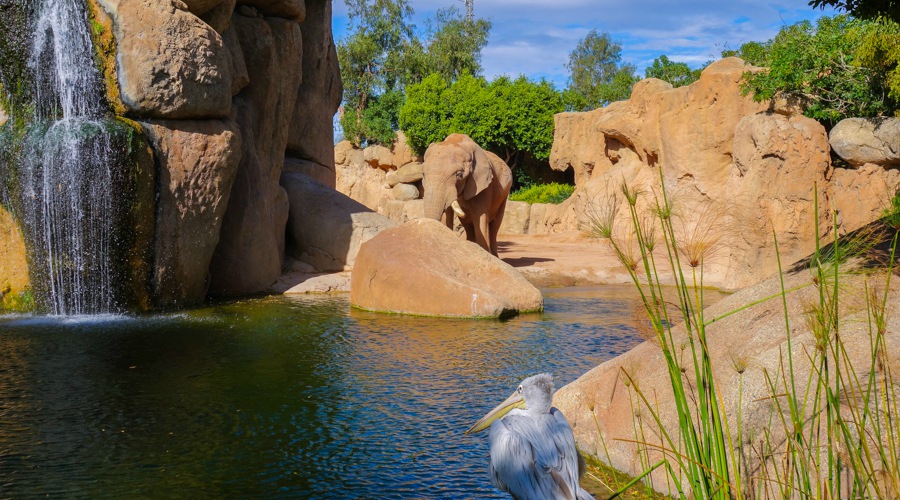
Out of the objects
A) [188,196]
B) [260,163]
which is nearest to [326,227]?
[260,163]

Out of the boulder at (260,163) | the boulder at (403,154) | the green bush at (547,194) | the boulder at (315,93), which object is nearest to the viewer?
the boulder at (260,163)

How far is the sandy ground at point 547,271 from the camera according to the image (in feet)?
44.4

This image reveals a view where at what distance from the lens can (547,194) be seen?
30781 mm

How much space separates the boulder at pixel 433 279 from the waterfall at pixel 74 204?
10.3ft

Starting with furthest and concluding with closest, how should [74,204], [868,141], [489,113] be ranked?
[489,113], [868,141], [74,204]

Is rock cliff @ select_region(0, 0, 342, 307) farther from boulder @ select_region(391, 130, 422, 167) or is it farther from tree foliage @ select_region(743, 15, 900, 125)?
boulder @ select_region(391, 130, 422, 167)

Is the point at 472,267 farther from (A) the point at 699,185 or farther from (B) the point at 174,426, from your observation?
(A) the point at 699,185

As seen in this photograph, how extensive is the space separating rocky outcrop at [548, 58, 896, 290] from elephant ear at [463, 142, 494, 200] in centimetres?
212

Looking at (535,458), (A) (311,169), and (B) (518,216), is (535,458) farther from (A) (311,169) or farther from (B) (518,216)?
(B) (518,216)

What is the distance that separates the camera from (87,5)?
11008 mm

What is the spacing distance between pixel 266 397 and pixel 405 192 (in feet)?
84.7

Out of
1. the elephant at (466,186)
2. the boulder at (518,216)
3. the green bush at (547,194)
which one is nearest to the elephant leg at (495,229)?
the elephant at (466,186)

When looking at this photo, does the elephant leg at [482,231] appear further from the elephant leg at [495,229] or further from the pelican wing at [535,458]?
the pelican wing at [535,458]

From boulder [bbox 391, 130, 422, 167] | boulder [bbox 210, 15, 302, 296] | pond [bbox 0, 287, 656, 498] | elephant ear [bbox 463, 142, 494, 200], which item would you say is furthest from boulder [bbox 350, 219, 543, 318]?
boulder [bbox 391, 130, 422, 167]
